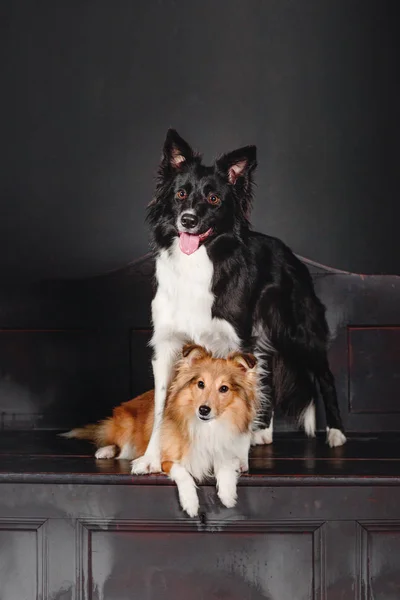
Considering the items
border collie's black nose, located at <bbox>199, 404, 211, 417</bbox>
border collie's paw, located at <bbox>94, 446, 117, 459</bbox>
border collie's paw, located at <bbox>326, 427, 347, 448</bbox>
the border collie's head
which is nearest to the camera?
border collie's black nose, located at <bbox>199, 404, 211, 417</bbox>

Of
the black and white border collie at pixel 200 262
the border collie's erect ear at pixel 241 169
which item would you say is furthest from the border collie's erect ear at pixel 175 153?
the border collie's erect ear at pixel 241 169

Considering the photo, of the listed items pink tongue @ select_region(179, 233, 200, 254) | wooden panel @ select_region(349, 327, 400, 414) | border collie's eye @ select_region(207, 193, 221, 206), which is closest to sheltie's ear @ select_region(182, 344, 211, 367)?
pink tongue @ select_region(179, 233, 200, 254)

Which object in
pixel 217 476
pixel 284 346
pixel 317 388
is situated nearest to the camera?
pixel 217 476

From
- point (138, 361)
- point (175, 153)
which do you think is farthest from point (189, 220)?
point (138, 361)

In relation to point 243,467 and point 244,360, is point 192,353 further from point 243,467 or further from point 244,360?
point 243,467

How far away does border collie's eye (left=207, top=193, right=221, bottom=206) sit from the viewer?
3008mm

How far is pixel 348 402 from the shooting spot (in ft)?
13.6

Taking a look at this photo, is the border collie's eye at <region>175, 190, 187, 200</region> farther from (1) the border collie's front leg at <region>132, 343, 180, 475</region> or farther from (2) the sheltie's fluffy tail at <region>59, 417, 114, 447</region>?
(2) the sheltie's fluffy tail at <region>59, 417, 114, 447</region>

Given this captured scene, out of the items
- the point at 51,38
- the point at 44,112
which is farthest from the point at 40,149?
the point at 51,38

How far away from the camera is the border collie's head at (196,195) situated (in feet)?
9.81

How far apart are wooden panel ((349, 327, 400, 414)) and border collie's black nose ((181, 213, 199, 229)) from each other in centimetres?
147

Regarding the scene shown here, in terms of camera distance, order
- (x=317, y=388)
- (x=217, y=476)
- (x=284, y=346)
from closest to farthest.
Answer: (x=217, y=476) → (x=284, y=346) → (x=317, y=388)

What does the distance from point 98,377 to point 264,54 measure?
1766 mm

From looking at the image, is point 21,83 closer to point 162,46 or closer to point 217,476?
point 162,46
